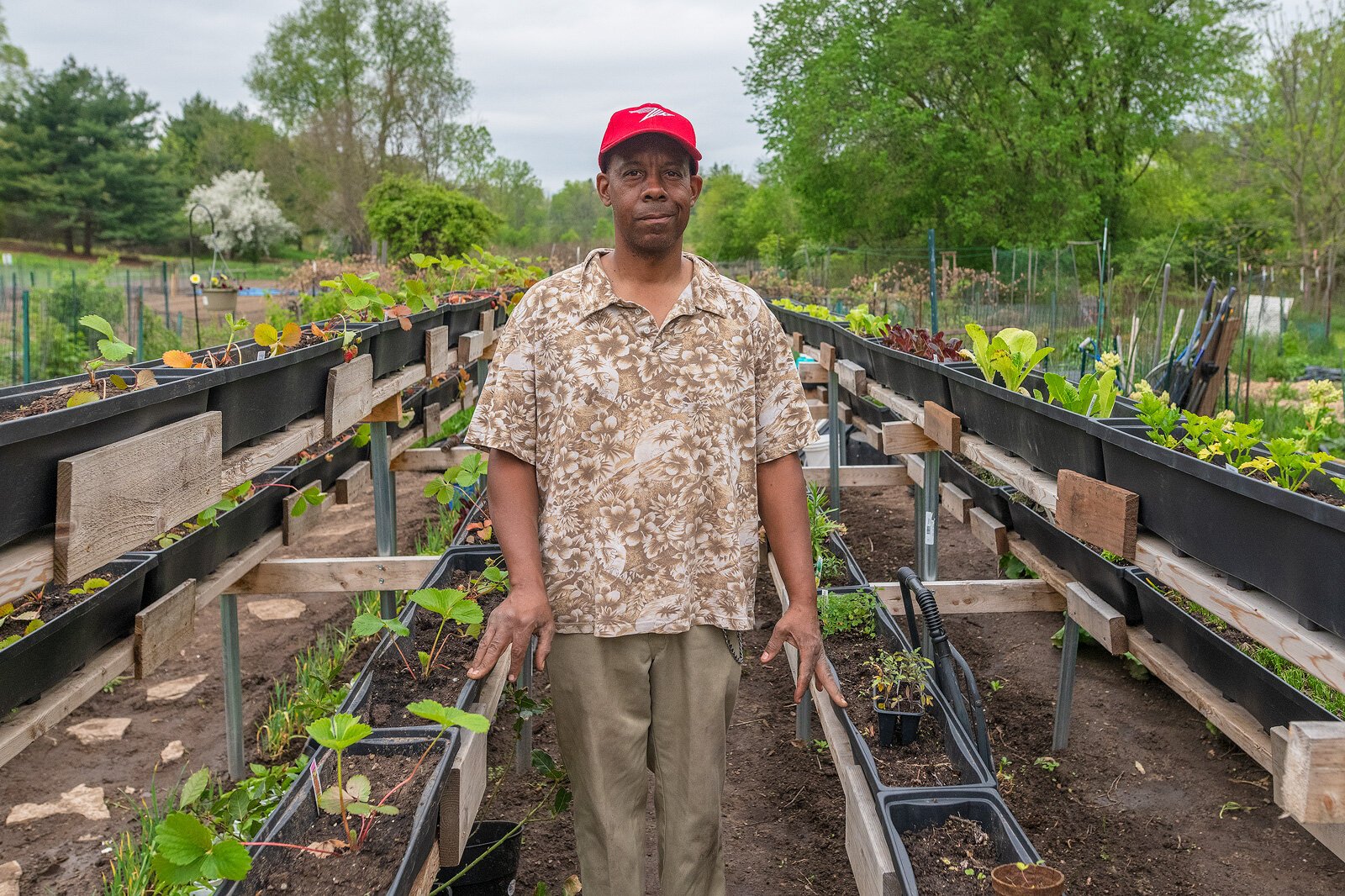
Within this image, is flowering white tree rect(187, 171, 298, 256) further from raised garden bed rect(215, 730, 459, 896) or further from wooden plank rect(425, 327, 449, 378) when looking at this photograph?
raised garden bed rect(215, 730, 459, 896)

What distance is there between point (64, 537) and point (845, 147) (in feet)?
79.7

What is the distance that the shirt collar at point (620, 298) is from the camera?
5.98 ft

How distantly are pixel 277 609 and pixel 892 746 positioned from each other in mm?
4002

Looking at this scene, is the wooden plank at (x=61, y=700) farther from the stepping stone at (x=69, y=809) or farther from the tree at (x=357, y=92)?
the tree at (x=357, y=92)

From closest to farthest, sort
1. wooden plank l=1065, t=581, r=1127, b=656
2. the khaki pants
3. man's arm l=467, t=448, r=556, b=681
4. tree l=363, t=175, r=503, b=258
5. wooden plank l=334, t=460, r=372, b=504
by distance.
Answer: man's arm l=467, t=448, r=556, b=681
the khaki pants
wooden plank l=1065, t=581, r=1127, b=656
wooden plank l=334, t=460, r=372, b=504
tree l=363, t=175, r=503, b=258

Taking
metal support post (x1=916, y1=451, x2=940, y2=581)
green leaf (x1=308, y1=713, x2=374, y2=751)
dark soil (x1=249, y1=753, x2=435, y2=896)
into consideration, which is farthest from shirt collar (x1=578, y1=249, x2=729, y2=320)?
metal support post (x1=916, y1=451, x2=940, y2=581)

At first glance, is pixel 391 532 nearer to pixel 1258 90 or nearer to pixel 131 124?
pixel 1258 90

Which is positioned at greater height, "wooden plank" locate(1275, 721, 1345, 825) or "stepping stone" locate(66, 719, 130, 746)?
"wooden plank" locate(1275, 721, 1345, 825)

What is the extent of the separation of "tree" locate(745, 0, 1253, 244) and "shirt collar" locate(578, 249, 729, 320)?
72.1 feet

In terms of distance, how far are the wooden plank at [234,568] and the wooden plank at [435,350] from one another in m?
1.04

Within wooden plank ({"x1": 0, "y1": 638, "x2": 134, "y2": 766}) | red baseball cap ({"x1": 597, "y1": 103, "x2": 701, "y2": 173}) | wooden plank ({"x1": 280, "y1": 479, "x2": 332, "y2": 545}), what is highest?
red baseball cap ({"x1": 597, "y1": 103, "x2": 701, "y2": 173})

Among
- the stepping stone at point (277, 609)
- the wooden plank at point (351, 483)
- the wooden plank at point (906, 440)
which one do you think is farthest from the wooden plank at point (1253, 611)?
the stepping stone at point (277, 609)

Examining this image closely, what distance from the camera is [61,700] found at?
7.19 feet

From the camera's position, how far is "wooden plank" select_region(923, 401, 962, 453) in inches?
124
